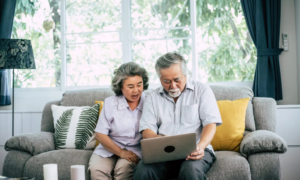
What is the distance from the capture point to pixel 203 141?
6.32 ft

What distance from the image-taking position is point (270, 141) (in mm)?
1972

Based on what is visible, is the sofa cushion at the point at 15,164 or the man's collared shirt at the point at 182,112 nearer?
the man's collared shirt at the point at 182,112

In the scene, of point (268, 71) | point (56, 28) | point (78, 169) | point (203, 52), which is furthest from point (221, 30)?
point (78, 169)

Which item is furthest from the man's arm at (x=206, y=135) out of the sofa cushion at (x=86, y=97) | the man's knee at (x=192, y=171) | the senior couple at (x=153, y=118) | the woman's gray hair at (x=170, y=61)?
the sofa cushion at (x=86, y=97)

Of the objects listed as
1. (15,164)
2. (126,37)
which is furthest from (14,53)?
(15,164)

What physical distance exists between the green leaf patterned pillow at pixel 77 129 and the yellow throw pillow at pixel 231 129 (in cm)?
98

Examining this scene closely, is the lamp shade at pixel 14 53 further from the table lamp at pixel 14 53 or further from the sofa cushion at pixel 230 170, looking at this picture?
the sofa cushion at pixel 230 170

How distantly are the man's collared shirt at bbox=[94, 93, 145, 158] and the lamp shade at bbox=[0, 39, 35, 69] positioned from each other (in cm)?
147

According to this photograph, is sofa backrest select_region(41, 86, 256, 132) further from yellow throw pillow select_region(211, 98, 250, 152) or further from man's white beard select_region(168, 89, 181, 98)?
man's white beard select_region(168, 89, 181, 98)

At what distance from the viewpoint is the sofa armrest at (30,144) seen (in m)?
2.37

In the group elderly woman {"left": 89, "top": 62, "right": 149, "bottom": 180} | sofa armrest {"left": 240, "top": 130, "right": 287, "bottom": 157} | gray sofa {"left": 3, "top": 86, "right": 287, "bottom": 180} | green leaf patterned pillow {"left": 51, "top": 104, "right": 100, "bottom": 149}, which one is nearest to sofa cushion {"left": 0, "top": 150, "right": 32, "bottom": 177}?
gray sofa {"left": 3, "top": 86, "right": 287, "bottom": 180}

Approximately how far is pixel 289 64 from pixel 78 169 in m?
2.64

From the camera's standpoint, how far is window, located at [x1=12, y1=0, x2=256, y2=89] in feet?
11.4

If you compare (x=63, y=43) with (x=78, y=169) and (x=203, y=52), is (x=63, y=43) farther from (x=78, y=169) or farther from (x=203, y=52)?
(x=78, y=169)
